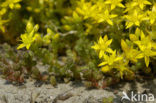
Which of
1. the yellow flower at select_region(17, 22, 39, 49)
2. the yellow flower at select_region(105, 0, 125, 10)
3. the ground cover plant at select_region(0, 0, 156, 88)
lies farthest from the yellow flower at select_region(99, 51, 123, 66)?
the yellow flower at select_region(17, 22, 39, 49)

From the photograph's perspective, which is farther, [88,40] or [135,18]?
[88,40]

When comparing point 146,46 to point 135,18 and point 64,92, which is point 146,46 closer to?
point 135,18

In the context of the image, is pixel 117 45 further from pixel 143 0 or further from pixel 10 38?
pixel 10 38

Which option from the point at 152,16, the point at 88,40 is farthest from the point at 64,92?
the point at 152,16

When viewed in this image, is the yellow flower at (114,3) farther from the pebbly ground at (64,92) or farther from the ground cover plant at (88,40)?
the pebbly ground at (64,92)

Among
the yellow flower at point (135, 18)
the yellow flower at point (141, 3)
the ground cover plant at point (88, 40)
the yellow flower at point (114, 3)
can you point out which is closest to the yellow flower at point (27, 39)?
the ground cover plant at point (88, 40)

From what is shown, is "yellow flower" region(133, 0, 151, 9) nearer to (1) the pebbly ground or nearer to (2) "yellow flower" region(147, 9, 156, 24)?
(2) "yellow flower" region(147, 9, 156, 24)

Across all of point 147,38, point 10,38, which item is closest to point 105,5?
point 147,38
